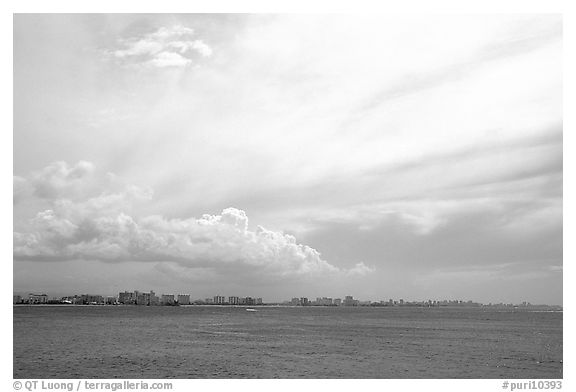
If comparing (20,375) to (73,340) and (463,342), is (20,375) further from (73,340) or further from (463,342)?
(463,342)

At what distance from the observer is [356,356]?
52.3m

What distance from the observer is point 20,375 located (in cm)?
4000

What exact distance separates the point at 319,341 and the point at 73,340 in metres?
31.5
